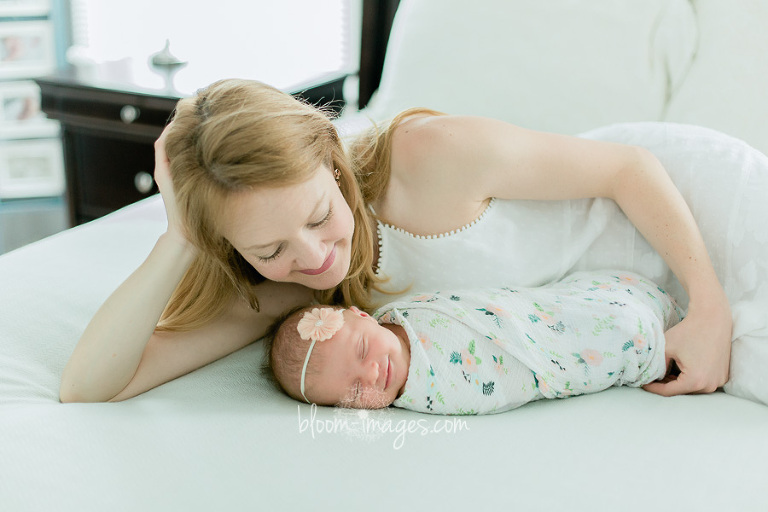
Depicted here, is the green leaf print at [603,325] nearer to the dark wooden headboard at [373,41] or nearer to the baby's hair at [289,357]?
the baby's hair at [289,357]

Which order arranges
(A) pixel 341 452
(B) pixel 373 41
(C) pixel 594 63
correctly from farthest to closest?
(B) pixel 373 41
(C) pixel 594 63
(A) pixel 341 452

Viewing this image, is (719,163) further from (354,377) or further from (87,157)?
(87,157)

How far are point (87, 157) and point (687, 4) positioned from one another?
6.71 feet

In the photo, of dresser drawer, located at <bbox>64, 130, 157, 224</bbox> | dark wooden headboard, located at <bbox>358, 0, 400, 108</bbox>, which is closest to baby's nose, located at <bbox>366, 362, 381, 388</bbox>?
dresser drawer, located at <bbox>64, 130, 157, 224</bbox>

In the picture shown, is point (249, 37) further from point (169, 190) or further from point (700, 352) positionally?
point (700, 352)

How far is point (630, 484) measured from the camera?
0.98m

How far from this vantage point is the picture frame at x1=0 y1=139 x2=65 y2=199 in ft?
10.6

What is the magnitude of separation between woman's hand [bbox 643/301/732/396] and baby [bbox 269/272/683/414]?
29 mm

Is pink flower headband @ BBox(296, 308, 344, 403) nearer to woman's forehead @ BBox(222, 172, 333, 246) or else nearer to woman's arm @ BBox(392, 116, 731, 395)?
woman's forehead @ BBox(222, 172, 333, 246)

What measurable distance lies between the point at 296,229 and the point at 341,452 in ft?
1.16

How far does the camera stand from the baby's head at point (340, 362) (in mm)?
1220

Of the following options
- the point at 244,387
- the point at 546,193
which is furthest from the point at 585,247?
the point at 244,387

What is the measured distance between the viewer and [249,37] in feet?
9.93

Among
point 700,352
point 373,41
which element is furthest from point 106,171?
point 700,352
